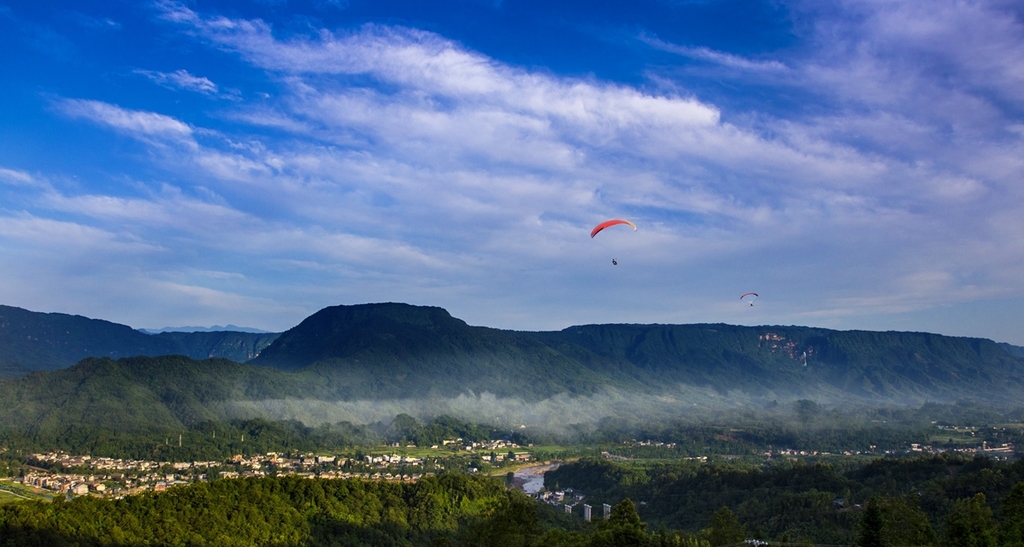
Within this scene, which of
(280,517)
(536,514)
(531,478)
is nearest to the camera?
(536,514)

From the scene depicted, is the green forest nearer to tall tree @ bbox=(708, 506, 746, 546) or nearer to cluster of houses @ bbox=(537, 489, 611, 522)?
tall tree @ bbox=(708, 506, 746, 546)

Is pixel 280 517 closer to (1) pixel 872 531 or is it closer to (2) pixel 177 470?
(1) pixel 872 531

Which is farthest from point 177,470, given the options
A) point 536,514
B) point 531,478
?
point 536,514

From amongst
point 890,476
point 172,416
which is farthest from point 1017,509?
point 172,416

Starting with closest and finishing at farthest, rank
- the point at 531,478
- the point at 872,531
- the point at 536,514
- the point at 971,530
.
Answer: the point at 872,531 < the point at 971,530 < the point at 536,514 < the point at 531,478

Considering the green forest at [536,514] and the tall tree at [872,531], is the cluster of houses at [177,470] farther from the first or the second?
the tall tree at [872,531]

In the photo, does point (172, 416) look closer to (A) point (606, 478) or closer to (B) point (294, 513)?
(A) point (606, 478)

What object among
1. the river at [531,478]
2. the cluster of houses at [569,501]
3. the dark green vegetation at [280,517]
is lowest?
the river at [531,478]

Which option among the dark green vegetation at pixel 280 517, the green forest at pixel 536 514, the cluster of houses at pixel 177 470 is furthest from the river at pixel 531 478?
the dark green vegetation at pixel 280 517

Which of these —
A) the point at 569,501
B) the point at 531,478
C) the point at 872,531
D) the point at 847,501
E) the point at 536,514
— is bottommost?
the point at 531,478

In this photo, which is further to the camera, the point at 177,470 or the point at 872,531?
the point at 177,470
